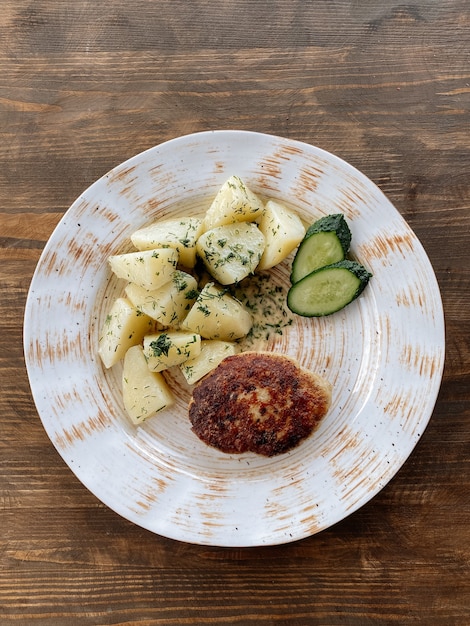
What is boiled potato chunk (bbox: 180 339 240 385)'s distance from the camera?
272cm

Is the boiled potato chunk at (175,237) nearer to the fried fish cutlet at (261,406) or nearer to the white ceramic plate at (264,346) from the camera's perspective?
the white ceramic plate at (264,346)

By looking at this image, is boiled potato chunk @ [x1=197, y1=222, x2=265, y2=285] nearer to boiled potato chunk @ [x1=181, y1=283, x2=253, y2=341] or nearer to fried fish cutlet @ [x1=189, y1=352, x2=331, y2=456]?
boiled potato chunk @ [x1=181, y1=283, x2=253, y2=341]

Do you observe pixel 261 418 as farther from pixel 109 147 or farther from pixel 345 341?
pixel 109 147

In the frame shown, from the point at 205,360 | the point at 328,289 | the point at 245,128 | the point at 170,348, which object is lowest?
the point at 205,360

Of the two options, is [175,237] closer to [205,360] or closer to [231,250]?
[231,250]

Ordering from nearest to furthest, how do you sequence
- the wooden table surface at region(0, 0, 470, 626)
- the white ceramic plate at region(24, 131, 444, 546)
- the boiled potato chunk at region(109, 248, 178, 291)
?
the boiled potato chunk at region(109, 248, 178, 291) → the white ceramic plate at region(24, 131, 444, 546) → the wooden table surface at region(0, 0, 470, 626)

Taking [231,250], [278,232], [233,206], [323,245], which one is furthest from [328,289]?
[233,206]

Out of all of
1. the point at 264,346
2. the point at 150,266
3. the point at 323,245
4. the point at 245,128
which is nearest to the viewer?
the point at 150,266

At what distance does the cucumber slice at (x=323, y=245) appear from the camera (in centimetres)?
267

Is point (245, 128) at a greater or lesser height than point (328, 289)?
greater

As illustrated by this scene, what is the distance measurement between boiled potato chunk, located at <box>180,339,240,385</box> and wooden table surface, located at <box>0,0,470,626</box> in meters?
0.93

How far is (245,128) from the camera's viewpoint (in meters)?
3.00

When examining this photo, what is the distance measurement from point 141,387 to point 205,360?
0.35 metres

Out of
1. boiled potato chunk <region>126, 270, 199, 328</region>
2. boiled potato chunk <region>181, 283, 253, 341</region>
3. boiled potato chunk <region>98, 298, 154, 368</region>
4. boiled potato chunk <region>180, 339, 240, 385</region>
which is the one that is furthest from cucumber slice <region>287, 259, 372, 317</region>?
boiled potato chunk <region>98, 298, 154, 368</region>
